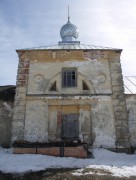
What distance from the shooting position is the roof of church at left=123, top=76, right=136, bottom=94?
1367 cm

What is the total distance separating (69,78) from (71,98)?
1199 mm

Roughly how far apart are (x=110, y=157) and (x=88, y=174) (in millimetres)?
3533

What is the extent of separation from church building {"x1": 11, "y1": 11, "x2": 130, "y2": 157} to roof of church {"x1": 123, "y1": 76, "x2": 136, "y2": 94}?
1491 millimetres

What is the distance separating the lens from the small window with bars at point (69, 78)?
12.6m

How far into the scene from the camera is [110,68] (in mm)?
12875

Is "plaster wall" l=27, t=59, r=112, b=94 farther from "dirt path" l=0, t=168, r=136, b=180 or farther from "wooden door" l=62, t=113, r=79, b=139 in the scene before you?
"dirt path" l=0, t=168, r=136, b=180

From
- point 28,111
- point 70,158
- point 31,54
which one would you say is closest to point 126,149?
point 70,158

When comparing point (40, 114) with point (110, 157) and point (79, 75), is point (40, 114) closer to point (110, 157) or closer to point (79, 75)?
point (79, 75)

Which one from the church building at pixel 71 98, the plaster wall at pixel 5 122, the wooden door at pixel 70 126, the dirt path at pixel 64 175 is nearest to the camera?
the dirt path at pixel 64 175

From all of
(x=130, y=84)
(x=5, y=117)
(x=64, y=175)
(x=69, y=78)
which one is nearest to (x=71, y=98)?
(x=69, y=78)

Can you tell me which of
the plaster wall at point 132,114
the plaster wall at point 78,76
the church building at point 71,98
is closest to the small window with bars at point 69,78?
the church building at point 71,98

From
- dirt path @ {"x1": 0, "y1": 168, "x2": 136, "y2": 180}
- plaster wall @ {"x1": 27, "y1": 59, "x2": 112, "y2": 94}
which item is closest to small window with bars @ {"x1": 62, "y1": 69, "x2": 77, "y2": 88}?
plaster wall @ {"x1": 27, "y1": 59, "x2": 112, "y2": 94}

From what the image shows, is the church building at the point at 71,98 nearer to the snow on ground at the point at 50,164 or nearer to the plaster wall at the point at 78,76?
the plaster wall at the point at 78,76

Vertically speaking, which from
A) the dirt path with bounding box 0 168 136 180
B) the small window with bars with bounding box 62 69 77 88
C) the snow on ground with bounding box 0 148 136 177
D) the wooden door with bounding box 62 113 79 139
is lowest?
the dirt path with bounding box 0 168 136 180
